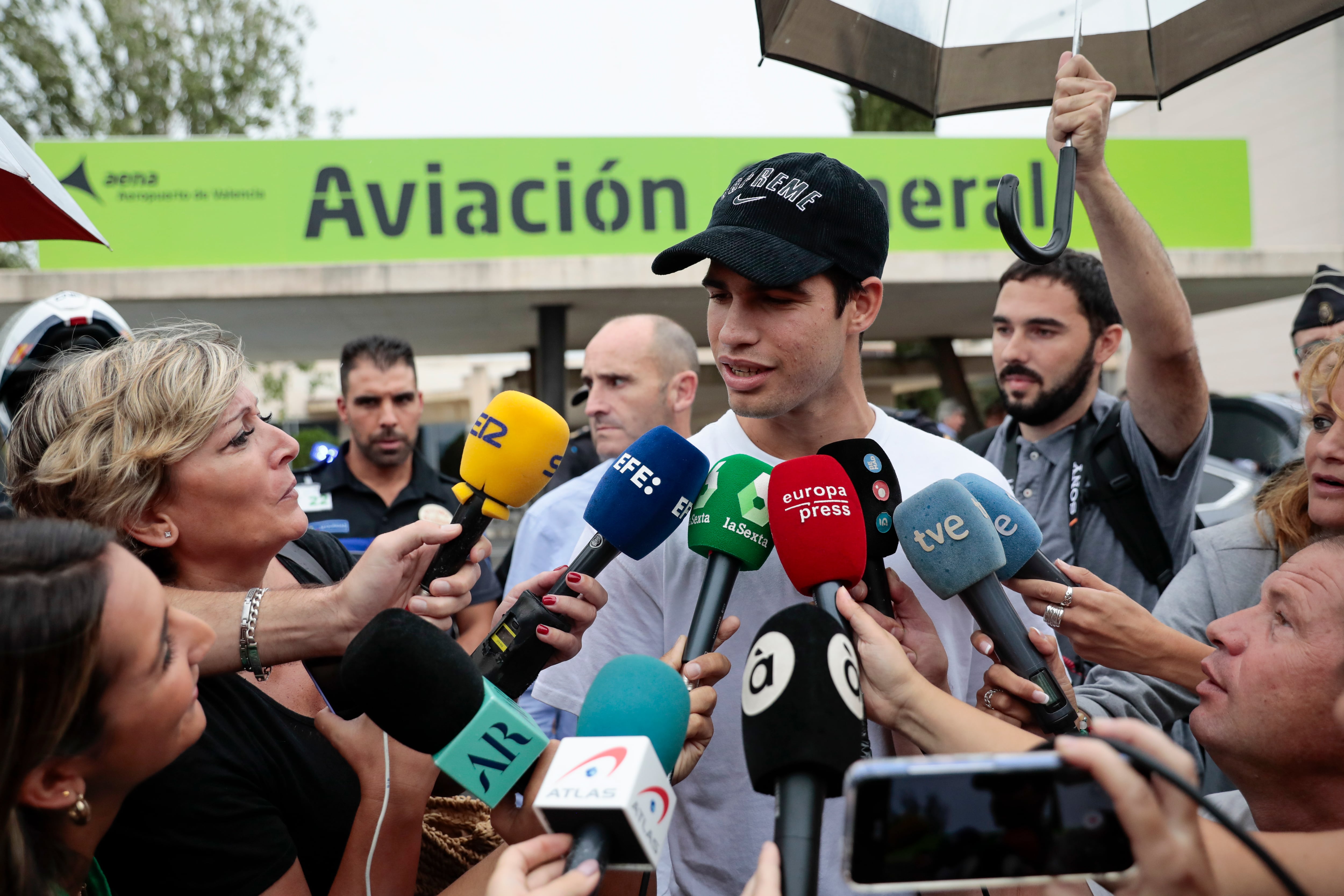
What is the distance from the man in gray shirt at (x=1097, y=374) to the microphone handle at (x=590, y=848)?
102cm

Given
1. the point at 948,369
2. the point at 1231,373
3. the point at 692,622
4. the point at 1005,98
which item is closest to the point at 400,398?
the point at 1005,98

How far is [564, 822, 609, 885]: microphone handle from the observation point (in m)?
1.12

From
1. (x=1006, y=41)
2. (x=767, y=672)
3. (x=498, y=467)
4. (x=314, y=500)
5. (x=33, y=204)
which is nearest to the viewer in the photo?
(x=767, y=672)

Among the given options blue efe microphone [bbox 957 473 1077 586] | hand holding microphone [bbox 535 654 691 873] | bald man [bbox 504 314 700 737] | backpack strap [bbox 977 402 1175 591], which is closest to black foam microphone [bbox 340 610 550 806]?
hand holding microphone [bbox 535 654 691 873]

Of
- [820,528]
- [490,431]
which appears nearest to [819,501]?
[820,528]

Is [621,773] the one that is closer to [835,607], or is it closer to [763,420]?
[835,607]

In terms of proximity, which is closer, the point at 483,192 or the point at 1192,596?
the point at 1192,596

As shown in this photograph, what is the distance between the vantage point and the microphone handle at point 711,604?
153 cm

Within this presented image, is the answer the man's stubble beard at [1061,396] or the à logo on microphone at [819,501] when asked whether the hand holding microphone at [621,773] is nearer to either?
the à logo on microphone at [819,501]

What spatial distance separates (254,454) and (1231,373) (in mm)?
25572

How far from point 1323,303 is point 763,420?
2.82 meters

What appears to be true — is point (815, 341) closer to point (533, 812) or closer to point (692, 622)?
point (692, 622)

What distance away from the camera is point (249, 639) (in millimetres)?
1725

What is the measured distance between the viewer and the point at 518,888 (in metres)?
1.11
